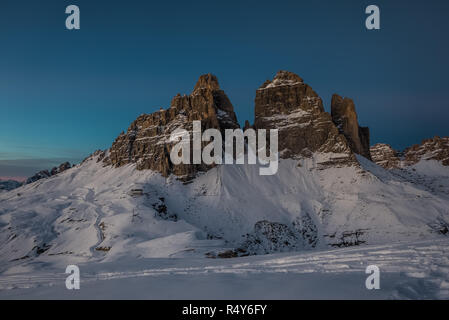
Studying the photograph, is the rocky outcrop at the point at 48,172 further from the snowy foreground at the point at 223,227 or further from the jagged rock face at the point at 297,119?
the jagged rock face at the point at 297,119

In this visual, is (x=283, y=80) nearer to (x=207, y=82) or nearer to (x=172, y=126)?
(x=207, y=82)

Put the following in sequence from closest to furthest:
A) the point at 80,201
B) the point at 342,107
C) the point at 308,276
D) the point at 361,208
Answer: the point at 308,276 < the point at 361,208 < the point at 80,201 < the point at 342,107

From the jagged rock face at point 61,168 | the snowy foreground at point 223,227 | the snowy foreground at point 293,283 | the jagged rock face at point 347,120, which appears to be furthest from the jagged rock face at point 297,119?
the jagged rock face at point 61,168

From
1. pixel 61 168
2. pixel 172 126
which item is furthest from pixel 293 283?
pixel 61 168

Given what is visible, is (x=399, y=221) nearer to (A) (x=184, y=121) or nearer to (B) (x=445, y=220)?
(B) (x=445, y=220)

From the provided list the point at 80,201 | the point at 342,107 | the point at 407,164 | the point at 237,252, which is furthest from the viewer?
the point at 407,164

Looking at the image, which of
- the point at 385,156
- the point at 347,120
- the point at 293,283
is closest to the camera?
the point at 293,283
